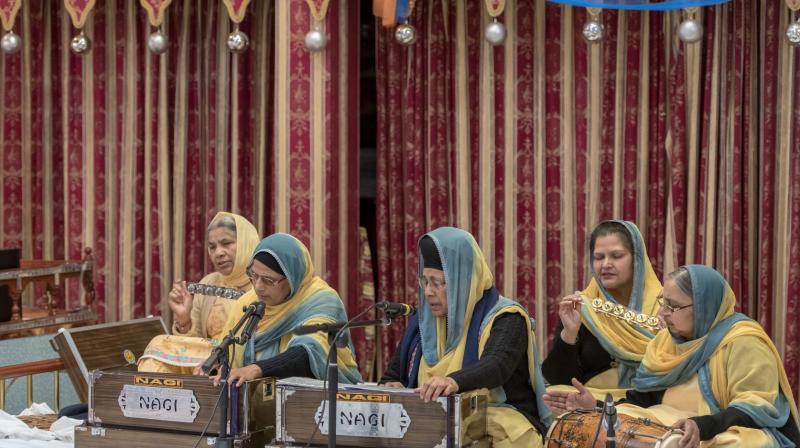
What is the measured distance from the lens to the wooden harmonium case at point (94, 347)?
5688 millimetres

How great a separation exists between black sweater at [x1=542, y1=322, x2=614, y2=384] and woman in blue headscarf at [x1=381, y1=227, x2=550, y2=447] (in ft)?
2.06

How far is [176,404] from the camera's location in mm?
4285

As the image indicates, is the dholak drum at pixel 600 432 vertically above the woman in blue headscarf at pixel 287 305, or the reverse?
the woman in blue headscarf at pixel 287 305

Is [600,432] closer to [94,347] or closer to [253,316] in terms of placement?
[253,316]

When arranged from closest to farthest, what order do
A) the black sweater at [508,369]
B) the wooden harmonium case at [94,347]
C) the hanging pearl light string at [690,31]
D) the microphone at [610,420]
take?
1. the microphone at [610,420]
2. the black sweater at [508,369]
3. the wooden harmonium case at [94,347]
4. the hanging pearl light string at [690,31]

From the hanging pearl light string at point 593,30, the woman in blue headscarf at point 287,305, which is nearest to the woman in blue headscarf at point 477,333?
the woman in blue headscarf at point 287,305

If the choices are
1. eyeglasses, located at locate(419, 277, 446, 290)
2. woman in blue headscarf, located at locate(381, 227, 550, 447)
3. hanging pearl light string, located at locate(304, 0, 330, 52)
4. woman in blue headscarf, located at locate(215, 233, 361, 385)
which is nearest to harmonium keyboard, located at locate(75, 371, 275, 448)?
woman in blue headscarf, located at locate(215, 233, 361, 385)

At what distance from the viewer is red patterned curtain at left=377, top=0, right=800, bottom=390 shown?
6738mm

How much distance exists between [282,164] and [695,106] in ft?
8.00

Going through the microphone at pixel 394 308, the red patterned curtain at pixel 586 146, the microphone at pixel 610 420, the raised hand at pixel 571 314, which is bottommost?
the microphone at pixel 610 420

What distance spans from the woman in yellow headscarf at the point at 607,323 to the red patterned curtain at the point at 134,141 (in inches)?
124

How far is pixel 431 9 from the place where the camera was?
748 cm

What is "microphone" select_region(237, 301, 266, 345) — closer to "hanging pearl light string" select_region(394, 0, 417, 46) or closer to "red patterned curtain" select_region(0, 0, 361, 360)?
"hanging pearl light string" select_region(394, 0, 417, 46)

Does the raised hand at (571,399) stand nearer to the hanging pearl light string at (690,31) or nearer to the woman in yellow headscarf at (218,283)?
the woman in yellow headscarf at (218,283)
